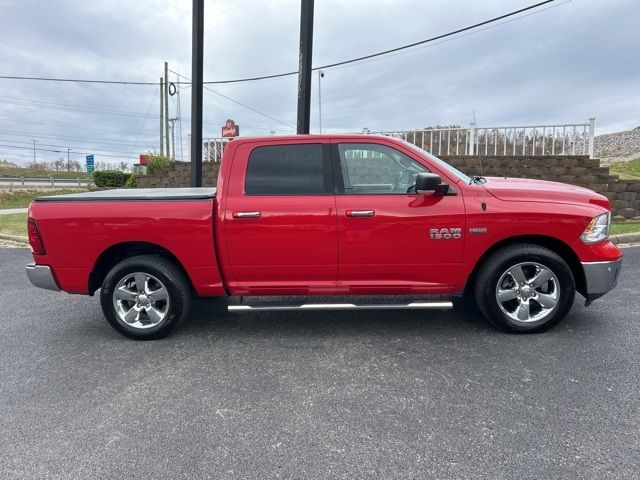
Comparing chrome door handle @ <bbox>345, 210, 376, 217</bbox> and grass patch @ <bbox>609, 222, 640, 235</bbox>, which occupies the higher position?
chrome door handle @ <bbox>345, 210, 376, 217</bbox>

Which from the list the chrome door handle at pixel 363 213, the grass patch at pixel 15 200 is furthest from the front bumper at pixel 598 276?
the grass patch at pixel 15 200

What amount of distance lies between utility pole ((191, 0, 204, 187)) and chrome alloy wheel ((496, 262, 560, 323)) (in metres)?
6.86

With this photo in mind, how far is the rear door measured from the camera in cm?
400

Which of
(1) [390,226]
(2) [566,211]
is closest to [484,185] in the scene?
(2) [566,211]

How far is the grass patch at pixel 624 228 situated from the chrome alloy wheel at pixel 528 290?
6.27 meters

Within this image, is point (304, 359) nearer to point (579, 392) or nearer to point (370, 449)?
point (370, 449)

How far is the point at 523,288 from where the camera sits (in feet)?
13.3

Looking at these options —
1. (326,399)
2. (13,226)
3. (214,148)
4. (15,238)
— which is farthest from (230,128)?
(326,399)

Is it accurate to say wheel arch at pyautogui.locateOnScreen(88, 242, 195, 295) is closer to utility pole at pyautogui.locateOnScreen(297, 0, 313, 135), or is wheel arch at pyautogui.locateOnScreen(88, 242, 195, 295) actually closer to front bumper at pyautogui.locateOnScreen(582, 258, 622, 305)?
front bumper at pyautogui.locateOnScreen(582, 258, 622, 305)

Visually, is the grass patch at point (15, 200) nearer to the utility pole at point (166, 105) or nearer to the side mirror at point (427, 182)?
the utility pole at point (166, 105)

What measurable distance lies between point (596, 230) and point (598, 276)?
0.42m

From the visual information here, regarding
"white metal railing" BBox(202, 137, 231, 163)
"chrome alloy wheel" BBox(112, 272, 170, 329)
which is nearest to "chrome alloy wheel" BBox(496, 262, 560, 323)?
"chrome alloy wheel" BBox(112, 272, 170, 329)

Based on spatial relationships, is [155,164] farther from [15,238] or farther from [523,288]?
[523,288]

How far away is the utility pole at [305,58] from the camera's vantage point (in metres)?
8.92
